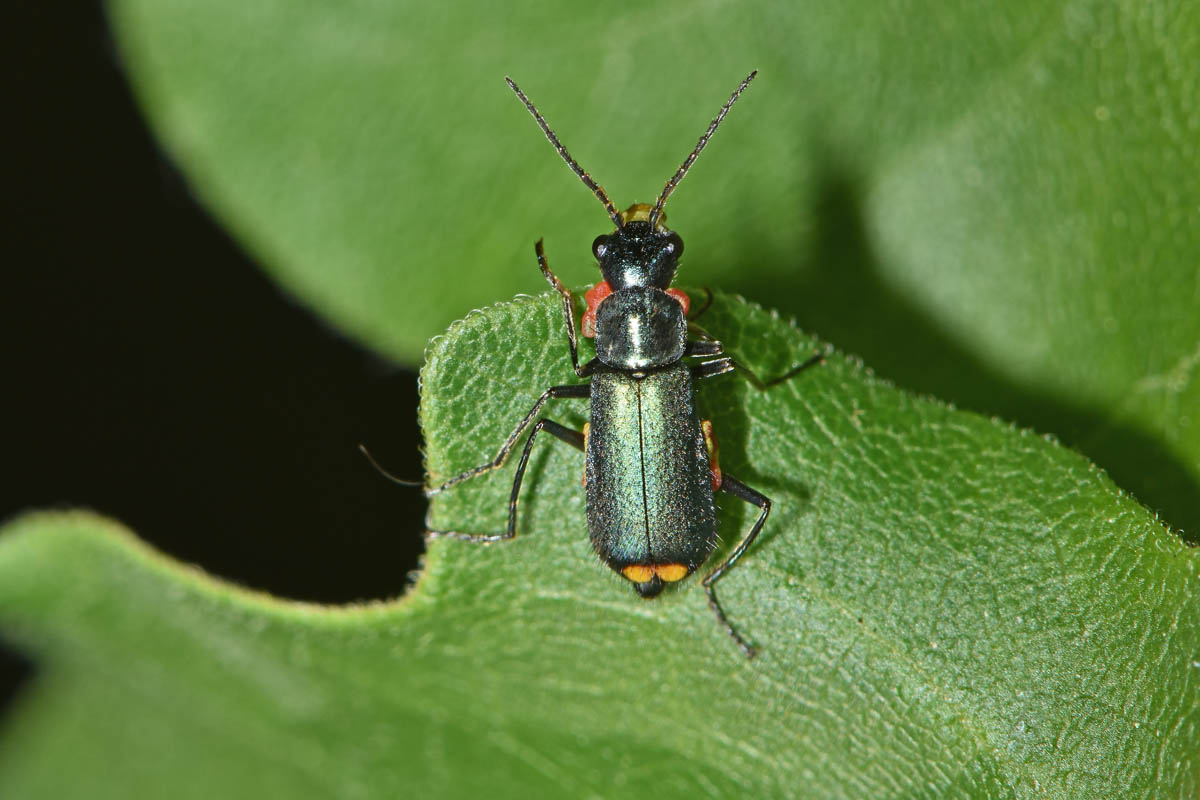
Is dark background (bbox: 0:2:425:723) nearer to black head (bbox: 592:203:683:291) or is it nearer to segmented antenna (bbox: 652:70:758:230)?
black head (bbox: 592:203:683:291)

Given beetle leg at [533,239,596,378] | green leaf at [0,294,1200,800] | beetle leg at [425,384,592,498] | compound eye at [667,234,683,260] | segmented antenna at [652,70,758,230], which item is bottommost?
green leaf at [0,294,1200,800]

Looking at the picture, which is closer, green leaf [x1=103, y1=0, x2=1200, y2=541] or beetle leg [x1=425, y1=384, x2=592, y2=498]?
beetle leg [x1=425, y1=384, x2=592, y2=498]

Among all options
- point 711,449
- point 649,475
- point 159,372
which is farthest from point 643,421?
point 159,372

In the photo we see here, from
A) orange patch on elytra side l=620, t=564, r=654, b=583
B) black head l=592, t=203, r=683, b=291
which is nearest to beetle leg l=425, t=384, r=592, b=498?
orange patch on elytra side l=620, t=564, r=654, b=583

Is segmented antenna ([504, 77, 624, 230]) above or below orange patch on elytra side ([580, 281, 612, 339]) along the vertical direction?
above

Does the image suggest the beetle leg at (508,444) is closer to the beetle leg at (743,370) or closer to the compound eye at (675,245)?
the beetle leg at (743,370)

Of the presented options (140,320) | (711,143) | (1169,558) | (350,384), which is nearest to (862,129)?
(711,143)
